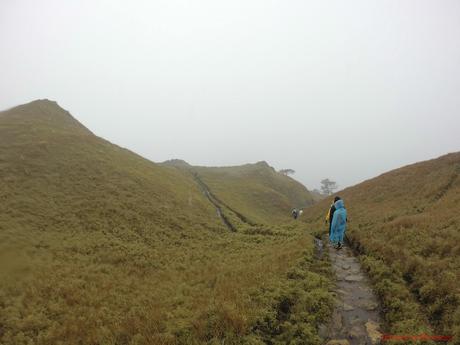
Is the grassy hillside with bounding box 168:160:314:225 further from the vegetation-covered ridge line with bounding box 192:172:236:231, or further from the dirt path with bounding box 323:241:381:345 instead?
the dirt path with bounding box 323:241:381:345

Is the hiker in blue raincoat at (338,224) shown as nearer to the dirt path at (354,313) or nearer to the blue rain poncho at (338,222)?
the blue rain poncho at (338,222)

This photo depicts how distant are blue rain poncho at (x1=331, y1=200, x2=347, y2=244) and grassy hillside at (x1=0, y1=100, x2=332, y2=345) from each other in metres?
1.85

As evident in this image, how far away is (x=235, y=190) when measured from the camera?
2709 inches

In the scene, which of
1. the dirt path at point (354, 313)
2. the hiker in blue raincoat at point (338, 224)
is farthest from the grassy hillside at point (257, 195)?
the dirt path at point (354, 313)

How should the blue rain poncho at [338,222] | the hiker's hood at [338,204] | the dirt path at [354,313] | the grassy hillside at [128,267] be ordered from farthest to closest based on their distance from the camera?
the hiker's hood at [338,204] < the blue rain poncho at [338,222] < the grassy hillside at [128,267] < the dirt path at [354,313]

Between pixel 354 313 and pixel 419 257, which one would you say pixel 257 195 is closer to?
pixel 419 257

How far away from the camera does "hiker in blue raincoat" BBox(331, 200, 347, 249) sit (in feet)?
60.4

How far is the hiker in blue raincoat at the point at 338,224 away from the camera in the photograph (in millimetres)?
18422

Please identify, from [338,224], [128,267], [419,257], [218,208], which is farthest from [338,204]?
[218,208]

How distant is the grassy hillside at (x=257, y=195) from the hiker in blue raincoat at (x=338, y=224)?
21568mm

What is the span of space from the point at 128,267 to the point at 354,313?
49.9 ft

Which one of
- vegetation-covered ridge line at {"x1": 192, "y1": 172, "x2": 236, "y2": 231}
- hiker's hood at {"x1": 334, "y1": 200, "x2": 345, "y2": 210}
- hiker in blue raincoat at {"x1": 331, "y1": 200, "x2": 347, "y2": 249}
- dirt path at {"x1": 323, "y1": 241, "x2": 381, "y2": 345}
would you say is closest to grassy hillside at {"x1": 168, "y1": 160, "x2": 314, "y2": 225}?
vegetation-covered ridge line at {"x1": 192, "y1": 172, "x2": 236, "y2": 231}

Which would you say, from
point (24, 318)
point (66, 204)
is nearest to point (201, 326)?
point (24, 318)

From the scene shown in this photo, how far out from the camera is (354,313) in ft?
32.3
